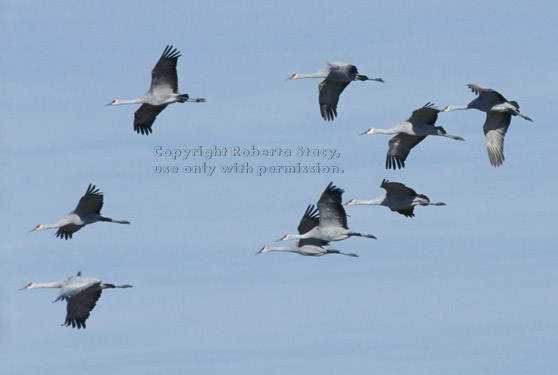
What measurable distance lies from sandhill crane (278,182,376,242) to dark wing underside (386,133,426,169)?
2.97 metres

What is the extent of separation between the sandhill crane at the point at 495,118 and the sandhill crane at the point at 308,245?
4108 millimetres

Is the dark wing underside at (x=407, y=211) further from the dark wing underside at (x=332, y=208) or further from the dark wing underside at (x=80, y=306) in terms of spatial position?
the dark wing underside at (x=80, y=306)

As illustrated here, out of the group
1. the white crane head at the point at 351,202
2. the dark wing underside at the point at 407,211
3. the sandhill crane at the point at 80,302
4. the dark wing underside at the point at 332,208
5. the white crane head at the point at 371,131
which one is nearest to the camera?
the dark wing underside at the point at 332,208

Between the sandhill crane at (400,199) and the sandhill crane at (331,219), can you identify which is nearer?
the sandhill crane at (331,219)

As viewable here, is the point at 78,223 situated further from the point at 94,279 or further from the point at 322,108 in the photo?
the point at 322,108

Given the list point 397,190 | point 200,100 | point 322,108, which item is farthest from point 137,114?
point 397,190

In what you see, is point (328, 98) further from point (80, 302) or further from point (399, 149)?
point (80, 302)

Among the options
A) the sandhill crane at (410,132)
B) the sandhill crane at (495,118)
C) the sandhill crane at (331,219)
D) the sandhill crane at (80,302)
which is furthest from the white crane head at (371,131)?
the sandhill crane at (80,302)

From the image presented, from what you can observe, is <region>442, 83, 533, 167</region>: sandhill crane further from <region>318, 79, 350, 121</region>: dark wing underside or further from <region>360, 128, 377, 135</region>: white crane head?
<region>318, 79, 350, 121</region>: dark wing underside

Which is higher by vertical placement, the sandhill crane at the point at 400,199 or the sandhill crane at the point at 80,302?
the sandhill crane at the point at 400,199

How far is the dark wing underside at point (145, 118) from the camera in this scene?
32.1m

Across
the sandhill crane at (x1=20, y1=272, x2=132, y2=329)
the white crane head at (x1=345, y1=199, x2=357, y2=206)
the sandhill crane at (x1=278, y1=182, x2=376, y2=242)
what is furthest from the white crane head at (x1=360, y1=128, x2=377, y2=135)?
the sandhill crane at (x1=20, y1=272, x2=132, y2=329)

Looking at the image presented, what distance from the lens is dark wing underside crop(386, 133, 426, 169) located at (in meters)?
31.6

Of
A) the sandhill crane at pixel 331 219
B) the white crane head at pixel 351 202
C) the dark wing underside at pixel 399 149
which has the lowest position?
the sandhill crane at pixel 331 219
